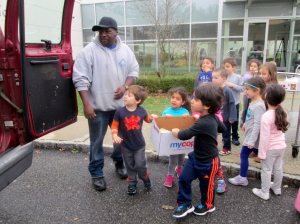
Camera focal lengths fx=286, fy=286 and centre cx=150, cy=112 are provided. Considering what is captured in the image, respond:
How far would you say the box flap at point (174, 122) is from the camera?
3.06 metres

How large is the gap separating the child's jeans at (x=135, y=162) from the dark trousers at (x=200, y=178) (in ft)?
1.77

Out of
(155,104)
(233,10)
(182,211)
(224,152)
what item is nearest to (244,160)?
(224,152)

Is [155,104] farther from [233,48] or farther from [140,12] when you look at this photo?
[140,12]

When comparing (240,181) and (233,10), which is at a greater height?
(233,10)

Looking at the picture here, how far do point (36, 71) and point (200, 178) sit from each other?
6.10ft

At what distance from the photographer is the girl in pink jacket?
3.06 metres

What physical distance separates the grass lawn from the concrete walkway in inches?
54.7

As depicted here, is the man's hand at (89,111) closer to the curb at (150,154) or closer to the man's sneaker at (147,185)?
the man's sneaker at (147,185)

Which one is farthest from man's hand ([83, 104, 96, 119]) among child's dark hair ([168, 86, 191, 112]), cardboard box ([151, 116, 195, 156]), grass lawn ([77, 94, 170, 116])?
grass lawn ([77, 94, 170, 116])

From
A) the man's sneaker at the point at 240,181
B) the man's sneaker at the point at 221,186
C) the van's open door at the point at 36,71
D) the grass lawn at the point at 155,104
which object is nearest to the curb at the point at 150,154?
the man's sneaker at the point at 240,181

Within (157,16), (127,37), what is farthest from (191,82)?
(127,37)

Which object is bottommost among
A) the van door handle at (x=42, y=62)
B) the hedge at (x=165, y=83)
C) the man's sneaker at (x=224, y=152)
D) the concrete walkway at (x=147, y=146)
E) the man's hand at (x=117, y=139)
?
the concrete walkway at (x=147, y=146)

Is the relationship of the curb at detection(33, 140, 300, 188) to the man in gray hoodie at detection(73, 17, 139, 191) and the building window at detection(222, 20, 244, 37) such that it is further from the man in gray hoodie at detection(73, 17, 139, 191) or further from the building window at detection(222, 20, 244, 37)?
the building window at detection(222, 20, 244, 37)

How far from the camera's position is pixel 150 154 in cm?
447
